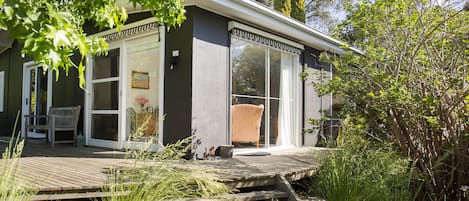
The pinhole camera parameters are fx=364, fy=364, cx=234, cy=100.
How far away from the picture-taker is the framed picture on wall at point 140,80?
5988 mm

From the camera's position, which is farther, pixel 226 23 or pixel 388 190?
pixel 226 23

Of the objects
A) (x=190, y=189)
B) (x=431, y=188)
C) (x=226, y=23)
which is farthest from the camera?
(x=226, y=23)

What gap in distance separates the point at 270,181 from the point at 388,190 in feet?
4.02

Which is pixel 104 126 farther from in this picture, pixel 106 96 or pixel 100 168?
pixel 100 168

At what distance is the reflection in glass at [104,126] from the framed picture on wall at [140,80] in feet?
2.26

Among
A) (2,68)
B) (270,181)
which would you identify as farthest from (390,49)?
(2,68)

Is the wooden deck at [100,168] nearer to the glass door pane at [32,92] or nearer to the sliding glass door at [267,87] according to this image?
the sliding glass door at [267,87]

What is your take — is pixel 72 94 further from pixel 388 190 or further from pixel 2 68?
pixel 388 190

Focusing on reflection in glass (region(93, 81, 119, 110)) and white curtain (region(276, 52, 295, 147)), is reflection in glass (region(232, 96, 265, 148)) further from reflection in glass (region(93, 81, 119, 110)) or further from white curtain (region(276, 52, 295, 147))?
reflection in glass (region(93, 81, 119, 110))

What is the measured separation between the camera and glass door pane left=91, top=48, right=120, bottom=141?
6359mm

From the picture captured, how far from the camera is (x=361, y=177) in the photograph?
377 cm

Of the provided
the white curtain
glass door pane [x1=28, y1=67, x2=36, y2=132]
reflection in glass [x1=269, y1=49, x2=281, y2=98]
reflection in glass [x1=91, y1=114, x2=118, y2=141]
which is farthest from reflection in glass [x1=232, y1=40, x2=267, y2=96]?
glass door pane [x1=28, y1=67, x2=36, y2=132]

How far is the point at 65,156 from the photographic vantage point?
5.18 metres

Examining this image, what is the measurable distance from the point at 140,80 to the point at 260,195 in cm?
326
